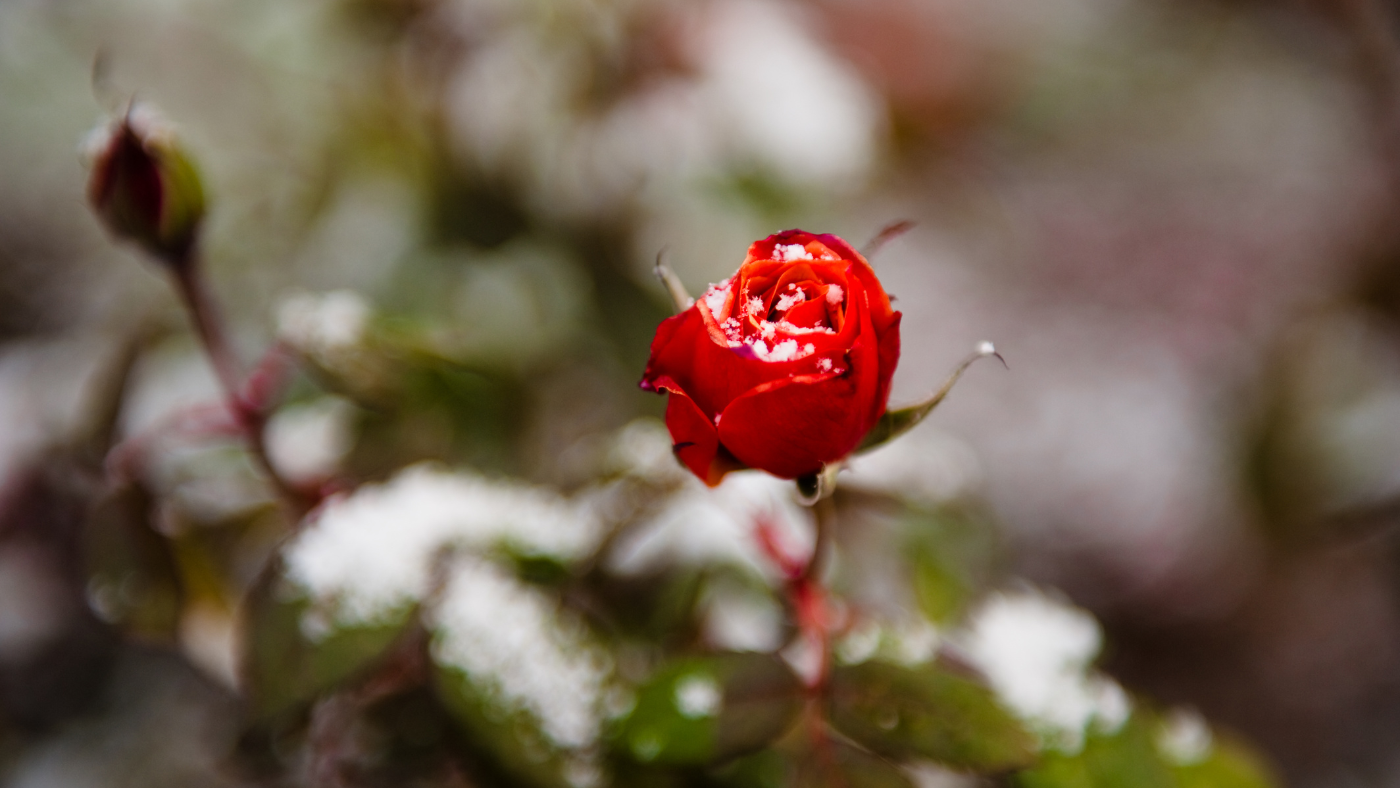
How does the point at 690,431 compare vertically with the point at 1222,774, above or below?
above

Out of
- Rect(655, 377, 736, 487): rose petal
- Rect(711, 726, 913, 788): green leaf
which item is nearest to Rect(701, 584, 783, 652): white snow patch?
Rect(711, 726, 913, 788): green leaf

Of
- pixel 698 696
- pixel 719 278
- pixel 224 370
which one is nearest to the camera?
pixel 698 696

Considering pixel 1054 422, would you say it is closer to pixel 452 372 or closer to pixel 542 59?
pixel 542 59

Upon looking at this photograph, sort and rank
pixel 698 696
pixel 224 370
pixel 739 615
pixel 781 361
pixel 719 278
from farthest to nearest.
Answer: pixel 719 278 < pixel 739 615 < pixel 224 370 < pixel 698 696 < pixel 781 361

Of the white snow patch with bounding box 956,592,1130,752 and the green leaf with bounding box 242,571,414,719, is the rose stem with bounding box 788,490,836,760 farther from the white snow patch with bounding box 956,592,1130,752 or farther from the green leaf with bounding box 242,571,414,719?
the green leaf with bounding box 242,571,414,719

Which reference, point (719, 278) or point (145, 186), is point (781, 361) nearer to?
point (145, 186)

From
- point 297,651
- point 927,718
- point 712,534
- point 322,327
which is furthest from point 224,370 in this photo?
point 927,718
